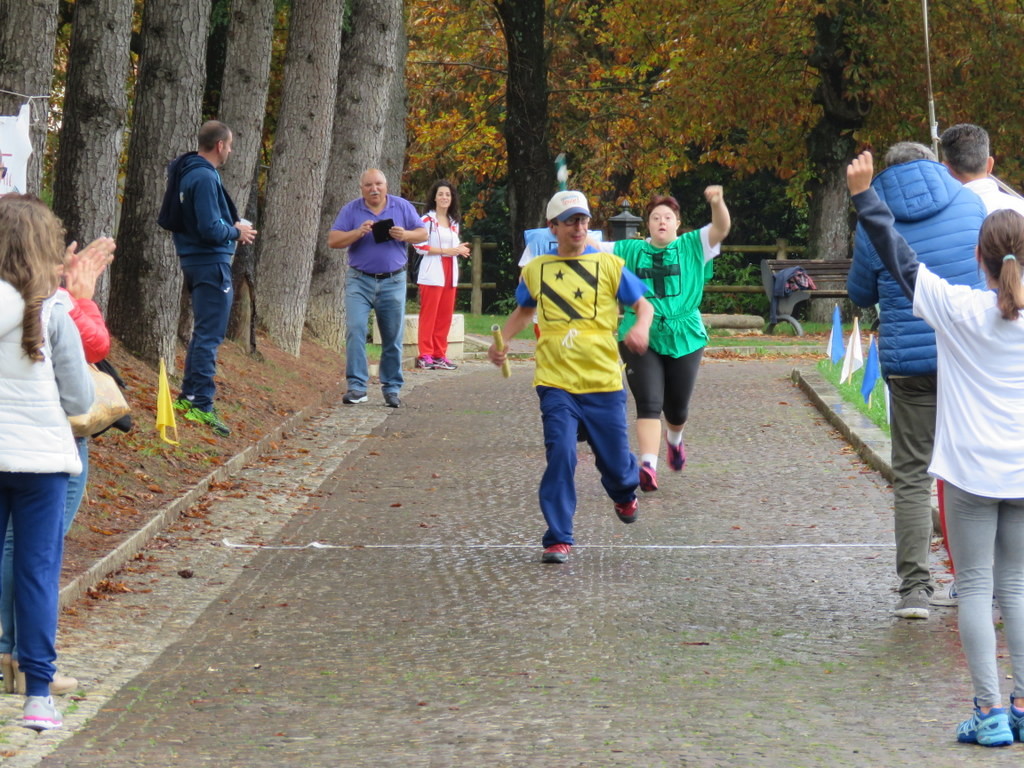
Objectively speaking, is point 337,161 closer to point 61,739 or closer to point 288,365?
point 288,365

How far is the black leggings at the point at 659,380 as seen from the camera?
1028cm

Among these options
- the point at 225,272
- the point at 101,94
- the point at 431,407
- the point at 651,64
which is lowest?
the point at 431,407

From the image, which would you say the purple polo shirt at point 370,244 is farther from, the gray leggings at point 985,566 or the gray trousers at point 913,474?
the gray leggings at point 985,566

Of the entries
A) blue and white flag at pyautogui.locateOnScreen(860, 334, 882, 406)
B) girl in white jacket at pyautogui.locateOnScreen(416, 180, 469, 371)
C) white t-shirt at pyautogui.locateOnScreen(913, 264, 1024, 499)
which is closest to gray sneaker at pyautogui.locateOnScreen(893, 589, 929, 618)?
white t-shirt at pyautogui.locateOnScreen(913, 264, 1024, 499)

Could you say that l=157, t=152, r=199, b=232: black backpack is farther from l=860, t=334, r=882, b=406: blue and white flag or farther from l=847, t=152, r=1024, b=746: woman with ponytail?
l=847, t=152, r=1024, b=746: woman with ponytail

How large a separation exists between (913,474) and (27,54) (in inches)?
241

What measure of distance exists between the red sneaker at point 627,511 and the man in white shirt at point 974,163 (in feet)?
8.65

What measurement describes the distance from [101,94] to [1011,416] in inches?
322

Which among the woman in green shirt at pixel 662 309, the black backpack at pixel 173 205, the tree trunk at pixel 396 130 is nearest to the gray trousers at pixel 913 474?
the woman in green shirt at pixel 662 309

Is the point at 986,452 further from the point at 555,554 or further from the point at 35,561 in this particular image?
the point at 555,554

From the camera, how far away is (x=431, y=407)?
52.4ft

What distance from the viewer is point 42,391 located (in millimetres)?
5434

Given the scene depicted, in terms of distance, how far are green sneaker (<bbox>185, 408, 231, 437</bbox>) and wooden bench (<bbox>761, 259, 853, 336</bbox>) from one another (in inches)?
647

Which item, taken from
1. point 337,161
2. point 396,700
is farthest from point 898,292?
point 337,161
